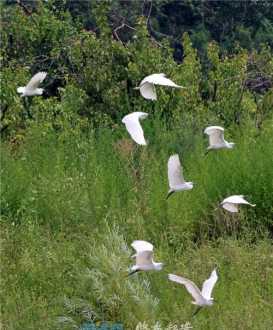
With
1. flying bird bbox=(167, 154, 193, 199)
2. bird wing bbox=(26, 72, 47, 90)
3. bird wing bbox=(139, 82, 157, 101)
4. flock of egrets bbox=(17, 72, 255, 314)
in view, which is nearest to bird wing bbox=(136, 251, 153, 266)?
flock of egrets bbox=(17, 72, 255, 314)

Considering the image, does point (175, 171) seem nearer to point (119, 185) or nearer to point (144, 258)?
point (144, 258)

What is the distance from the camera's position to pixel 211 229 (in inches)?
234

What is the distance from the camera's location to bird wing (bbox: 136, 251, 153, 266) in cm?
→ 393

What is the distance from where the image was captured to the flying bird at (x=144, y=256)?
391 centimetres

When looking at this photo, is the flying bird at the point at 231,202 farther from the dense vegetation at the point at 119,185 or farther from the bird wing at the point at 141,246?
the bird wing at the point at 141,246

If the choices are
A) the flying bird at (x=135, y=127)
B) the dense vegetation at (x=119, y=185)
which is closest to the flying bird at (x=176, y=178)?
the flying bird at (x=135, y=127)

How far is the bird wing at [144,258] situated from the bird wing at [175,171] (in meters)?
0.58

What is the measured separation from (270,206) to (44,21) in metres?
4.24

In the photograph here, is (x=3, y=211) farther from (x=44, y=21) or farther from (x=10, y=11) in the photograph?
(x=10, y=11)

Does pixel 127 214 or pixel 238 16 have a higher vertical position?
pixel 127 214

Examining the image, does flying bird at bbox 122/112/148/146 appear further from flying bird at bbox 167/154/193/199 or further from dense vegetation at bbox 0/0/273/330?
dense vegetation at bbox 0/0/273/330

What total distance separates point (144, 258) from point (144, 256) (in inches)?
0.4

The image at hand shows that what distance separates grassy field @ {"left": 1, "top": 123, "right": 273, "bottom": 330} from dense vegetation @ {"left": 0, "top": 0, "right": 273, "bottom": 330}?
1 cm

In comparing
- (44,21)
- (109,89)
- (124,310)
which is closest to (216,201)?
(124,310)
